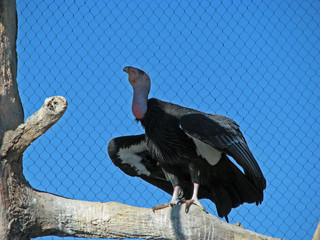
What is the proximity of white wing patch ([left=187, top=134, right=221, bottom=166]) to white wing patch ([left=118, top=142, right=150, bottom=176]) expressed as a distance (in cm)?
63

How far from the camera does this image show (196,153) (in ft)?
13.7

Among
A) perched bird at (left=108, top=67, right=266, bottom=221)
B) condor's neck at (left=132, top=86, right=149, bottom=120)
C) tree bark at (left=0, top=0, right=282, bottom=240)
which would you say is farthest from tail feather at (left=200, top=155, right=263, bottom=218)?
tree bark at (left=0, top=0, right=282, bottom=240)

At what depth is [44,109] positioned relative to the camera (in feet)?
9.23

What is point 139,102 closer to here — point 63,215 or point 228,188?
point 228,188

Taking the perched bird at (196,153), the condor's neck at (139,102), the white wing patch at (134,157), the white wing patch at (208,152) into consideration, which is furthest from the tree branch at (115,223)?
the white wing patch at (134,157)

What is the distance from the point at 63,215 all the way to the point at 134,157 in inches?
59.8

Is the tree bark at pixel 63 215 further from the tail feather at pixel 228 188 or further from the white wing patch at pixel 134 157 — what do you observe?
the white wing patch at pixel 134 157

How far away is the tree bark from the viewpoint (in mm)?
3039

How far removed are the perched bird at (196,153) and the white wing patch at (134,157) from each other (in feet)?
0.06

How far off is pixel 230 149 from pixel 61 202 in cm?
123

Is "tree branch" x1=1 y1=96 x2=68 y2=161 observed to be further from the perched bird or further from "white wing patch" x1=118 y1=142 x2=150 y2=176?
"white wing patch" x1=118 y1=142 x2=150 y2=176

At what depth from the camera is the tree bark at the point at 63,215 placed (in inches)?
120

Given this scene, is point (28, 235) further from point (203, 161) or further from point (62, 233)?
point (203, 161)

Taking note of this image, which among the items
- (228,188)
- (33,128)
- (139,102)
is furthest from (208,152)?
(33,128)
